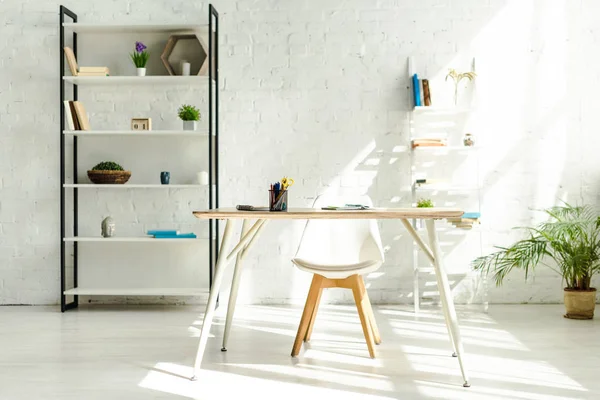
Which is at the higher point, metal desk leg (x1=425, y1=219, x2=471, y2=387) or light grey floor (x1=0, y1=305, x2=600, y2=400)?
metal desk leg (x1=425, y1=219, x2=471, y2=387)

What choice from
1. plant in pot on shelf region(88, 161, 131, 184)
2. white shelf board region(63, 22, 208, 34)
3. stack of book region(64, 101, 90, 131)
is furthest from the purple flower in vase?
plant in pot on shelf region(88, 161, 131, 184)

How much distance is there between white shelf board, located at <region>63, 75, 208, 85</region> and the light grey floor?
1.70 m

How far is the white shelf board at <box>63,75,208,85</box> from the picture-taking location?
4.93 metres

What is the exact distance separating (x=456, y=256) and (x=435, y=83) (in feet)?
4.37

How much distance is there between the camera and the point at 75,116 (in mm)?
4934

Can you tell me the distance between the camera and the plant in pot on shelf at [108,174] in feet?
16.1

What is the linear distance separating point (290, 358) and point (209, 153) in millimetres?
1923

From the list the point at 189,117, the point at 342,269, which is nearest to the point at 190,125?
the point at 189,117

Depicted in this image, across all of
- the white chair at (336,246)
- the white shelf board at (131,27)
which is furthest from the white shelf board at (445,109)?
the white shelf board at (131,27)

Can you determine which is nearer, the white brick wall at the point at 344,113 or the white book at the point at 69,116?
the white book at the point at 69,116

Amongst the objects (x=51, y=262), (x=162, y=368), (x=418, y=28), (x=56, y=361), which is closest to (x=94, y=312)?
(x=51, y=262)

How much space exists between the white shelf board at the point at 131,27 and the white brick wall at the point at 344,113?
0.15m

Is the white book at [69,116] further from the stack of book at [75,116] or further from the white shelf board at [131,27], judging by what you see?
the white shelf board at [131,27]

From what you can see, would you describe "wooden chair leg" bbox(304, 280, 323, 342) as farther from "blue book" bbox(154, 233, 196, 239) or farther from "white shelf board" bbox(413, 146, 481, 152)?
"white shelf board" bbox(413, 146, 481, 152)
